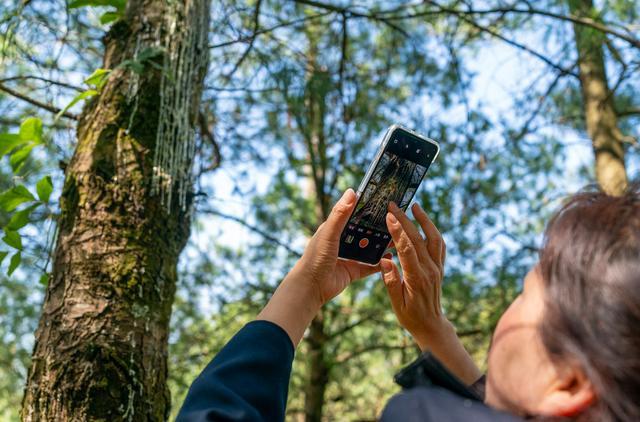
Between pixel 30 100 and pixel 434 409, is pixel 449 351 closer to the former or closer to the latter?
pixel 434 409

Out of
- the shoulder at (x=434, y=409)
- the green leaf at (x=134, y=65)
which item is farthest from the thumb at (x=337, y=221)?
the green leaf at (x=134, y=65)

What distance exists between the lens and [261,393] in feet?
3.16

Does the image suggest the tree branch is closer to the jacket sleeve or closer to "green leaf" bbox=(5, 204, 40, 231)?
"green leaf" bbox=(5, 204, 40, 231)

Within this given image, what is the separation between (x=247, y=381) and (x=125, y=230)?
79cm

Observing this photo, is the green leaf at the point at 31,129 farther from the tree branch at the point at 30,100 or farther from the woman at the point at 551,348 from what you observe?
the woman at the point at 551,348

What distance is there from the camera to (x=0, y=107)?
3.43m

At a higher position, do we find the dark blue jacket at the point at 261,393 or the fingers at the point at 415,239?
the fingers at the point at 415,239

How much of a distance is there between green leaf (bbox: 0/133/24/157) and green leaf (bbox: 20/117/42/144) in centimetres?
2

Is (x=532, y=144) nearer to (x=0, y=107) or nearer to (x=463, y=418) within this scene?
(x=0, y=107)

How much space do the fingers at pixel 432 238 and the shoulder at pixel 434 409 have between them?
0.55 meters

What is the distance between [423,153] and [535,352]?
74 cm

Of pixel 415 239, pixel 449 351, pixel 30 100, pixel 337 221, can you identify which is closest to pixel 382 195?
pixel 415 239

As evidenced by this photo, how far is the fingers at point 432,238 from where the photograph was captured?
135 centimetres

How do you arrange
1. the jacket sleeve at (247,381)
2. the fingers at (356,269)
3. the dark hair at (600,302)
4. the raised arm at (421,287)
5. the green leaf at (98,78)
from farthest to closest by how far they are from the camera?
the green leaf at (98,78), the fingers at (356,269), the raised arm at (421,287), the jacket sleeve at (247,381), the dark hair at (600,302)
